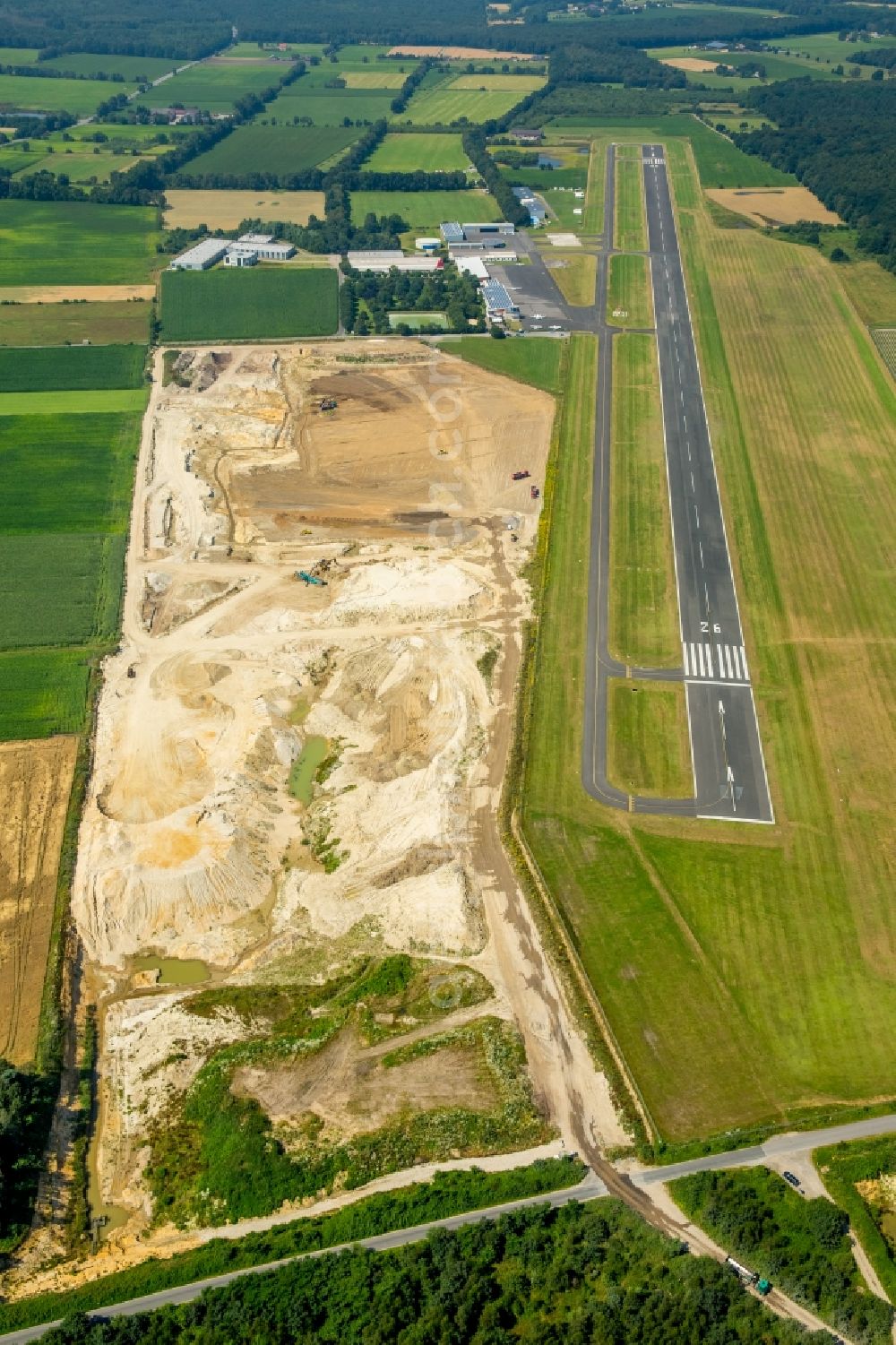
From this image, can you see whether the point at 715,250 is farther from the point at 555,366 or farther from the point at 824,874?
the point at 824,874

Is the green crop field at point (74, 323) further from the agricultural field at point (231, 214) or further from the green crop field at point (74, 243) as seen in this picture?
the agricultural field at point (231, 214)

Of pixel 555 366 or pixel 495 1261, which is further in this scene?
pixel 555 366

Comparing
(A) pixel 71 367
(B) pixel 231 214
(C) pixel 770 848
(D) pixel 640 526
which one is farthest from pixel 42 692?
(B) pixel 231 214

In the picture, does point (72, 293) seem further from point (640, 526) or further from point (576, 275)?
point (640, 526)

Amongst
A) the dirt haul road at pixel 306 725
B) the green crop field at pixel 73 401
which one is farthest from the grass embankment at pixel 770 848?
the green crop field at pixel 73 401

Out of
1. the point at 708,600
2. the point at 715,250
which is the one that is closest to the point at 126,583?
the point at 708,600

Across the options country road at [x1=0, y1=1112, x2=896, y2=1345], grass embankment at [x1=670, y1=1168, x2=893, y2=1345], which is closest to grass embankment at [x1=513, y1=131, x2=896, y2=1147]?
country road at [x1=0, y1=1112, x2=896, y2=1345]

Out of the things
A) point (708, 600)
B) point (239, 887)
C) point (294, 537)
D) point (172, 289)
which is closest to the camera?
point (239, 887)
